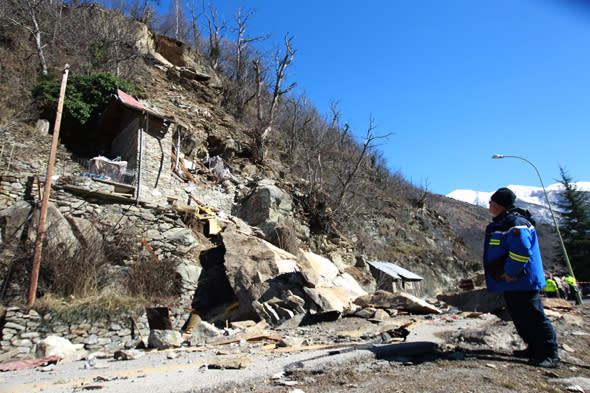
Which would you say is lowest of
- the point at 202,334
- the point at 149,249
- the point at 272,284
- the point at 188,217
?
the point at 202,334

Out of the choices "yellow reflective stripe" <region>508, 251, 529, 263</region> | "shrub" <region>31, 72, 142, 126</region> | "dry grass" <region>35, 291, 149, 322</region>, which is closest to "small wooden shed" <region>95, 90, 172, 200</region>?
"shrub" <region>31, 72, 142, 126</region>

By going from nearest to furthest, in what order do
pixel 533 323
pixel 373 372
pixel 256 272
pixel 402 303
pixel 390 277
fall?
pixel 373 372 < pixel 533 323 < pixel 402 303 < pixel 256 272 < pixel 390 277

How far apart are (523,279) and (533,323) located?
42cm

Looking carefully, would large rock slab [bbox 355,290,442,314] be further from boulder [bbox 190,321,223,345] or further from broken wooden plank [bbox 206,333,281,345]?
boulder [bbox 190,321,223,345]

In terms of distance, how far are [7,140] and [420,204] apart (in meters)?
36.1

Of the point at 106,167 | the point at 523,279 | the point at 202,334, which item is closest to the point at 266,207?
the point at 106,167

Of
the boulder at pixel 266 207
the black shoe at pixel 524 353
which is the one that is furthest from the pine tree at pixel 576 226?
the black shoe at pixel 524 353

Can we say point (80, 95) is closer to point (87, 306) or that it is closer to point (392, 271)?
point (87, 306)

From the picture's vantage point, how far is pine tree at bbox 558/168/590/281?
2269 centimetres

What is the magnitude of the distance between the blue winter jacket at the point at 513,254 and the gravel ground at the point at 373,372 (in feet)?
2.43

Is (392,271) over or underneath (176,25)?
underneath

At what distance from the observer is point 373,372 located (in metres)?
2.73

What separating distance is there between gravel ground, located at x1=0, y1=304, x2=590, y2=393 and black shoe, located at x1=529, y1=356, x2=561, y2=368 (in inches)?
2.1

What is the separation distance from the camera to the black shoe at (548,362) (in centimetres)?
273
